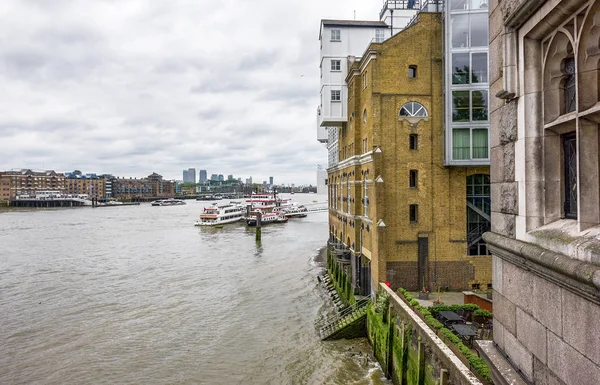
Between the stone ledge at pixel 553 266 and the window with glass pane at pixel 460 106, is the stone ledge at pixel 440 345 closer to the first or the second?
the stone ledge at pixel 553 266

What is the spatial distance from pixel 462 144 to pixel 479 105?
6.78 feet

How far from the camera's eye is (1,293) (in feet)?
101

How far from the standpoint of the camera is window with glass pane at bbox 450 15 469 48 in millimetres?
19697

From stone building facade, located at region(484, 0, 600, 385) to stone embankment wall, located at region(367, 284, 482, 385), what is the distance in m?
5.61

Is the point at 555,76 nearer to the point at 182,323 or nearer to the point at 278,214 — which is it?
the point at 182,323

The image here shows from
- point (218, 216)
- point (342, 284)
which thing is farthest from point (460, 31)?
point (218, 216)

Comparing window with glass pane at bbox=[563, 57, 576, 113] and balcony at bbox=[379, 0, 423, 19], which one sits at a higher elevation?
balcony at bbox=[379, 0, 423, 19]

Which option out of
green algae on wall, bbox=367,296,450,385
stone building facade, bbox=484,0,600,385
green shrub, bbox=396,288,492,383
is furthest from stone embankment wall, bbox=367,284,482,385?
stone building facade, bbox=484,0,600,385

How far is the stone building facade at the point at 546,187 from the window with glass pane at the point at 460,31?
52.7ft

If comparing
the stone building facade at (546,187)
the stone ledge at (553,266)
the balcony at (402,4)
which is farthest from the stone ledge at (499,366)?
the balcony at (402,4)

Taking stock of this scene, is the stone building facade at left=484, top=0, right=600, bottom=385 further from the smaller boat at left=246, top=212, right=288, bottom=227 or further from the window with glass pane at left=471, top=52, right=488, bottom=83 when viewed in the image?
the smaller boat at left=246, top=212, right=288, bottom=227

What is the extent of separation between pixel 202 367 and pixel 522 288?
17.1 metres

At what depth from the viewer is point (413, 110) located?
2062cm

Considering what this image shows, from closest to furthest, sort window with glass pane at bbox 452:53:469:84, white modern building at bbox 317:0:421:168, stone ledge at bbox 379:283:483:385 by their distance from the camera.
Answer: stone ledge at bbox 379:283:483:385
window with glass pane at bbox 452:53:469:84
white modern building at bbox 317:0:421:168
